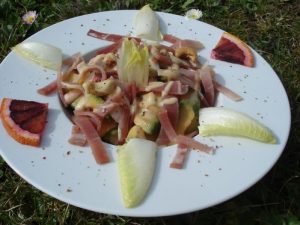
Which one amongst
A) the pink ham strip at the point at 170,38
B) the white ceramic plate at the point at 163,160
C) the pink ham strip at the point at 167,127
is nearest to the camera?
the white ceramic plate at the point at 163,160

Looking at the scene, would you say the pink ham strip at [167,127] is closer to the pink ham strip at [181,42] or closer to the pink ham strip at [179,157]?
the pink ham strip at [179,157]

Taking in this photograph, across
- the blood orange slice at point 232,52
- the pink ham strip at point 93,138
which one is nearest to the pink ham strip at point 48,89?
the pink ham strip at point 93,138

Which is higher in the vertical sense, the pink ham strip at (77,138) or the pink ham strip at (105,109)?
the pink ham strip at (105,109)

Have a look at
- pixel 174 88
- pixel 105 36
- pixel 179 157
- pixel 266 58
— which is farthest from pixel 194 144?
pixel 266 58

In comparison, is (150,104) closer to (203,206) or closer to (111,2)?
(203,206)

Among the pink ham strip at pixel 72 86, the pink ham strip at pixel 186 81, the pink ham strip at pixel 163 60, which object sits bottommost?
the pink ham strip at pixel 72 86

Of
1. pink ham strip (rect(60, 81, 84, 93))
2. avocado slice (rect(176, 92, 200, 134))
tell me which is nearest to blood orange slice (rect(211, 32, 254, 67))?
avocado slice (rect(176, 92, 200, 134))

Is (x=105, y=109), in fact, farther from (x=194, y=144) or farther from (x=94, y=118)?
(x=194, y=144)
